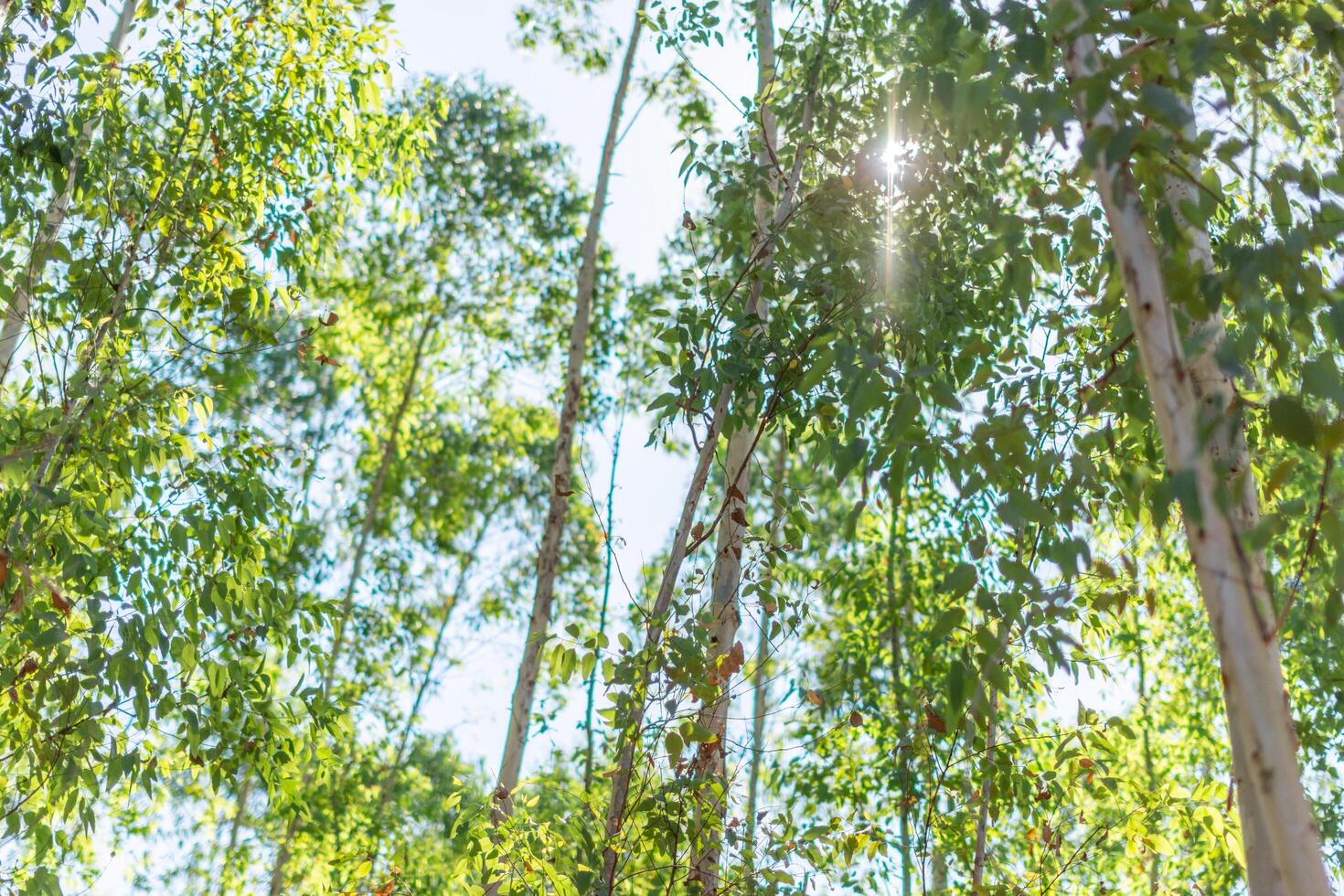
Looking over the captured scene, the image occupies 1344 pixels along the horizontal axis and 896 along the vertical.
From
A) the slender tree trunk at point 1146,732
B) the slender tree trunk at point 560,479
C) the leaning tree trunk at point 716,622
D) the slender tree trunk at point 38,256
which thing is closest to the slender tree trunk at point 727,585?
the leaning tree trunk at point 716,622

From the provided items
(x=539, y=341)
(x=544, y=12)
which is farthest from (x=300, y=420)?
(x=544, y=12)

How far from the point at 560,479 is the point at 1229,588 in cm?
387

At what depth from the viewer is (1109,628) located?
4488 millimetres

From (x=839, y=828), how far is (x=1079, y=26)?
7.20 ft

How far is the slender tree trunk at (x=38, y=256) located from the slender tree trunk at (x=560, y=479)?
2.05 m

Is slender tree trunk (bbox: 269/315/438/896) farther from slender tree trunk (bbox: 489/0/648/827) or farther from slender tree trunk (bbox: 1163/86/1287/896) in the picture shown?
slender tree trunk (bbox: 1163/86/1287/896)

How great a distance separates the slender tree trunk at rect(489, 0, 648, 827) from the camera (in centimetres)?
573

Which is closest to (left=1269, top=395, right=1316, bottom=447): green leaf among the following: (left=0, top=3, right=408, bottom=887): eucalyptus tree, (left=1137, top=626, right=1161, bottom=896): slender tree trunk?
(left=0, top=3, right=408, bottom=887): eucalyptus tree

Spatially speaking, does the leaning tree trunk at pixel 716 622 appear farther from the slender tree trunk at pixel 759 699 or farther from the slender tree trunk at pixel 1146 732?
the slender tree trunk at pixel 1146 732

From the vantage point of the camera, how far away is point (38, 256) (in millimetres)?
3701

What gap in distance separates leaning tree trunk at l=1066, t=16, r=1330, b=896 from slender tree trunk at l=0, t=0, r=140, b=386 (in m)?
3.09

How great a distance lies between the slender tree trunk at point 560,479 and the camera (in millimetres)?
5731

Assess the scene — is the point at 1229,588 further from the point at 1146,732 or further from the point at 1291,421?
the point at 1146,732

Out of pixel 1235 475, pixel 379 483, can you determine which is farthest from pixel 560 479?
pixel 379 483
